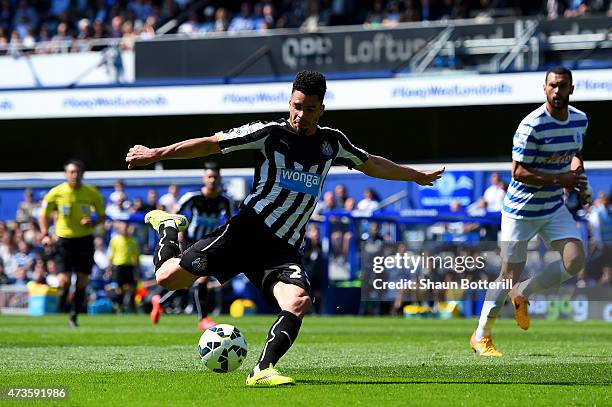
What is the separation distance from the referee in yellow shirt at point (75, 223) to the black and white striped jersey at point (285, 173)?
9310 millimetres

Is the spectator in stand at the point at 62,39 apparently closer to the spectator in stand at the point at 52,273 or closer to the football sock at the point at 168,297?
the spectator in stand at the point at 52,273

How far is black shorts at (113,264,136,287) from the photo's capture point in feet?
78.5

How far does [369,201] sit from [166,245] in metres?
15.7

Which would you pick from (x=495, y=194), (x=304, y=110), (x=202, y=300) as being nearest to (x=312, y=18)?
(x=495, y=194)

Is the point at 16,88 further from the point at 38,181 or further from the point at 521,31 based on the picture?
the point at 521,31

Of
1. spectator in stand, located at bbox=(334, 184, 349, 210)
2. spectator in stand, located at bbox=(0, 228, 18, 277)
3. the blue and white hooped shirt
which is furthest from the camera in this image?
spectator in stand, located at bbox=(0, 228, 18, 277)

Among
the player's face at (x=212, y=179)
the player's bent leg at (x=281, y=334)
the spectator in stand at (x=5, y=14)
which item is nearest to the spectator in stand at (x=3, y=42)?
the spectator in stand at (x=5, y=14)

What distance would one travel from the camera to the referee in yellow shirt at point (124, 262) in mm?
24016

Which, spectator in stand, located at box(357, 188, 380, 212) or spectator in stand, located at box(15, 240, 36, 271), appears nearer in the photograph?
spectator in stand, located at box(357, 188, 380, 212)

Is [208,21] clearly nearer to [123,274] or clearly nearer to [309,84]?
[123,274]

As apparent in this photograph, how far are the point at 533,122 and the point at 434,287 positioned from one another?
34.3 ft

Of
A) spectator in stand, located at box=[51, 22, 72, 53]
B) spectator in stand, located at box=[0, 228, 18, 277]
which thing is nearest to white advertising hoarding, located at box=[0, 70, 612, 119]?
spectator in stand, located at box=[51, 22, 72, 53]

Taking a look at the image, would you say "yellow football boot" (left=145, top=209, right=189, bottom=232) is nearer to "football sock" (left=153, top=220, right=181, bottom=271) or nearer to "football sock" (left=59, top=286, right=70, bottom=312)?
"football sock" (left=153, top=220, right=181, bottom=271)

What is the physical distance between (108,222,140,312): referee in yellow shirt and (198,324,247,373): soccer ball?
15499mm
